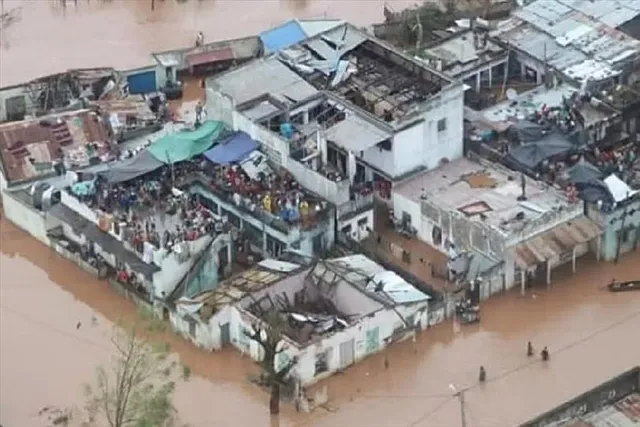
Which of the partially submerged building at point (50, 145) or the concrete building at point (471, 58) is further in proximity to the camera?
the concrete building at point (471, 58)

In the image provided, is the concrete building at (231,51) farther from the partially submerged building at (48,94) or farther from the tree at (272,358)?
the tree at (272,358)

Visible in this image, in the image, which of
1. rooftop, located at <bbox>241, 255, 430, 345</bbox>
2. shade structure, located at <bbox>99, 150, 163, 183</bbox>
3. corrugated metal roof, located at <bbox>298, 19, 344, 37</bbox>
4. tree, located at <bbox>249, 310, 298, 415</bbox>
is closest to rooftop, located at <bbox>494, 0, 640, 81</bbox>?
corrugated metal roof, located at <bbox>298, 19, 344, 37</bbox>

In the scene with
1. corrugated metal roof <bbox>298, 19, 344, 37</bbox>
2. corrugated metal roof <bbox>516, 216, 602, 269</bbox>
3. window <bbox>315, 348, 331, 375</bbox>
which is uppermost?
corrugated metal roof <bbox>298, 19, 344, 37</bbox>

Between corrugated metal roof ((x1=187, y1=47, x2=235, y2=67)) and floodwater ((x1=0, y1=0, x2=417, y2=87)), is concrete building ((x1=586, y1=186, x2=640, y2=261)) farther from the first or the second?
floodwater ((x1=0, y1=0, x2=417, y2=87))

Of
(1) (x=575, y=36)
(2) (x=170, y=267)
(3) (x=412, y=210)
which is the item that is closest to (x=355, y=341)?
(2) (x=170, y=267)

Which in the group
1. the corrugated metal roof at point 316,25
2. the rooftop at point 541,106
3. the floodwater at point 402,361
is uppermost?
the corrugated metal roof at point 316,25

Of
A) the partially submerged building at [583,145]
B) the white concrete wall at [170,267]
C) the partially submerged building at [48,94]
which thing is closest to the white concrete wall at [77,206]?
the white concrete wall at [170,267]

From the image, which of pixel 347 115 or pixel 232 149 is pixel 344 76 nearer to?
pixel 347 115
